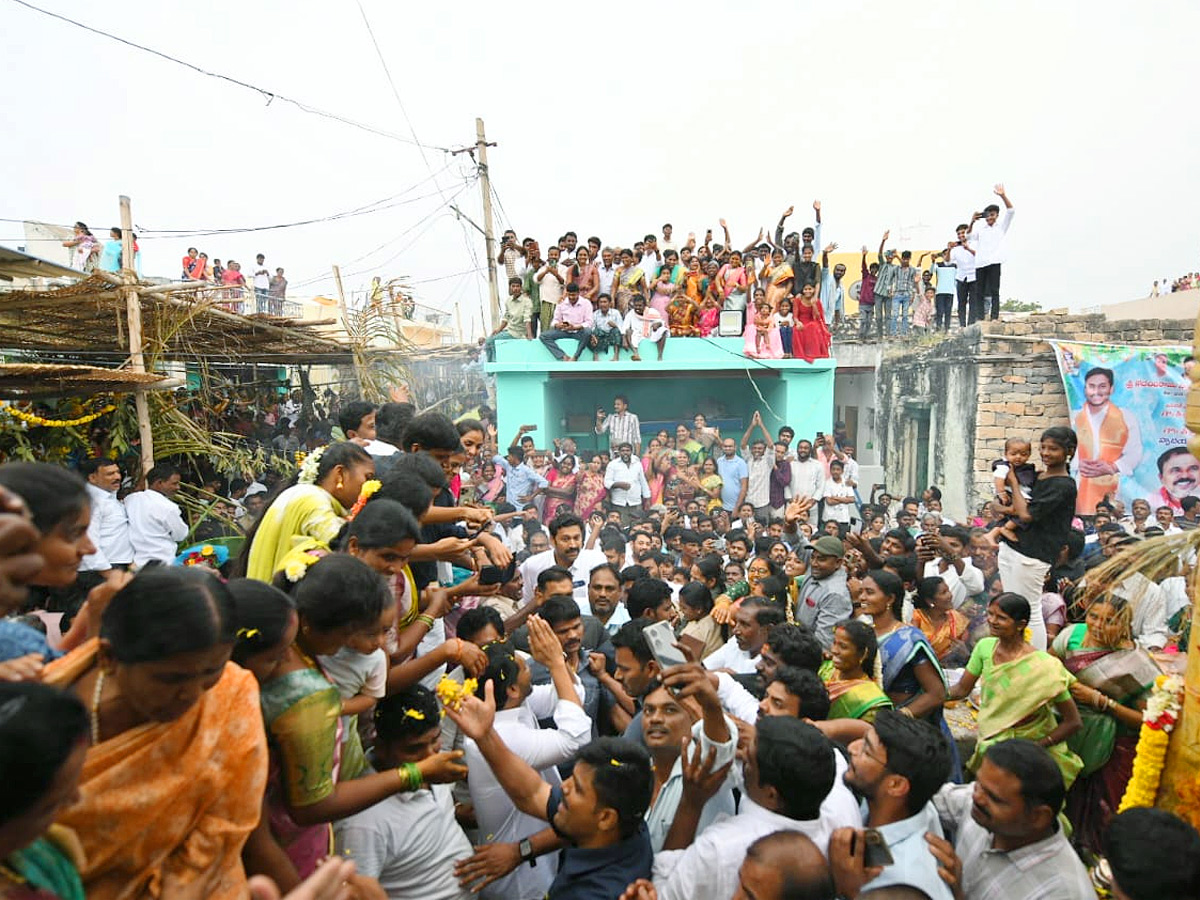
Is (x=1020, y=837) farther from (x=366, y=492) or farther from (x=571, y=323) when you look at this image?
(x=571, y=323)

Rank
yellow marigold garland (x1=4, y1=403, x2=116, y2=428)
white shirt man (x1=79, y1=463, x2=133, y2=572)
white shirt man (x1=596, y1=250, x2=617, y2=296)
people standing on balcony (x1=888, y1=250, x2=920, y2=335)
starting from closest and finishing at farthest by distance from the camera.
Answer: white shirt man (x1=79, y1=463, x2=133, y2=572)
yellow marigold garland (x1=4, y1=403, x2=116, y2=428)
white shirt man (x1=596, y1=250, x2=617, y2=296)
people standing on balcony (x1=888, y1=250, x2=920, y2=335)

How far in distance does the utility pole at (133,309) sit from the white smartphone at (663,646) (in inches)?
234

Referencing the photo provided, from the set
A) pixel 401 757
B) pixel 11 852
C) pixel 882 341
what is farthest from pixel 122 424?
pixel 882 341

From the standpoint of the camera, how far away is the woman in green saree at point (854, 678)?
11.3ft

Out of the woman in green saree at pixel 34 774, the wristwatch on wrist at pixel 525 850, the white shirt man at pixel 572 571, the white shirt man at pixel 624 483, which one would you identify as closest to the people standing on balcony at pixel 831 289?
the white shirt man at pixel 624 483

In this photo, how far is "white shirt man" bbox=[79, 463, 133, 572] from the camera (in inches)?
253

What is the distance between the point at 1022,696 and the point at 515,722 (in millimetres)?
2305

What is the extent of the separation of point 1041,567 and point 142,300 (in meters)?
7.91

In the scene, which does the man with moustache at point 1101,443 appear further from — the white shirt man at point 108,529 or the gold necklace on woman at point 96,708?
the gold necklace on woman at point 96,708

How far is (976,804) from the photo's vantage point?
2.59 metres

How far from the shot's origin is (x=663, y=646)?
3262 mm

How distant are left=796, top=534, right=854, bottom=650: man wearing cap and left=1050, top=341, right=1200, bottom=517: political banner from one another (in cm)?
693

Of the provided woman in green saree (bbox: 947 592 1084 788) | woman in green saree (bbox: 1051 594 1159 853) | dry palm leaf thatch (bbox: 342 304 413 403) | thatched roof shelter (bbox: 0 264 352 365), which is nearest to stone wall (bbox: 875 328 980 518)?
dry palm leaf thatch (bbox: 342 304 413 403)

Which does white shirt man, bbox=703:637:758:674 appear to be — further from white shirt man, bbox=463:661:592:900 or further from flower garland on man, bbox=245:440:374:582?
flower garland on man, bbox=245:440:374:582
